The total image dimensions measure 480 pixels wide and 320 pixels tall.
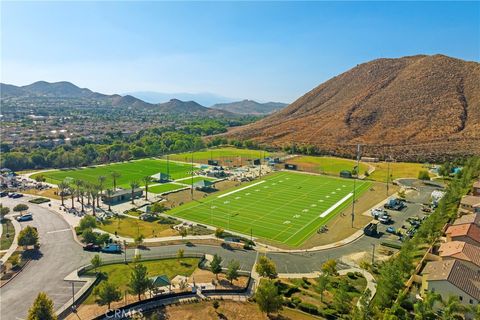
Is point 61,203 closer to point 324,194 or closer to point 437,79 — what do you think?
point 324,194

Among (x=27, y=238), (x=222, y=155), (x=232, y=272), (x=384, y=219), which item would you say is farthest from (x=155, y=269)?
(x=222, y=155)

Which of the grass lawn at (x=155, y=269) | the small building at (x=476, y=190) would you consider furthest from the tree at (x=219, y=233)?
the small building at (x=476, y=190)

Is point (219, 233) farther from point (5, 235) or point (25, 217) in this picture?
point (25, 217)

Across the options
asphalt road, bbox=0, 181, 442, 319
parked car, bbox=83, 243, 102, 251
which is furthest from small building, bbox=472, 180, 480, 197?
parked car, bbox=83, 243, 102, 251

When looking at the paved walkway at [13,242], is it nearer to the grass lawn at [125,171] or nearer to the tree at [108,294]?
the tree at [108,294]

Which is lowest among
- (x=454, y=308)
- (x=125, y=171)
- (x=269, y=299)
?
(x=125, y=171)

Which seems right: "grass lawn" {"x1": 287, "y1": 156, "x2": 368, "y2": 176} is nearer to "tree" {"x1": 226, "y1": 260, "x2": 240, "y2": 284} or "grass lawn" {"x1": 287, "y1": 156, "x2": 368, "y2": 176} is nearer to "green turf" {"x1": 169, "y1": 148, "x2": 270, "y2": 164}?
"green turf" {"x1": 169, "y1": 148, "x2": 270, "y2": 164}

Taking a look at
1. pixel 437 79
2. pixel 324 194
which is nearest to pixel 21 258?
pixel 324 194
